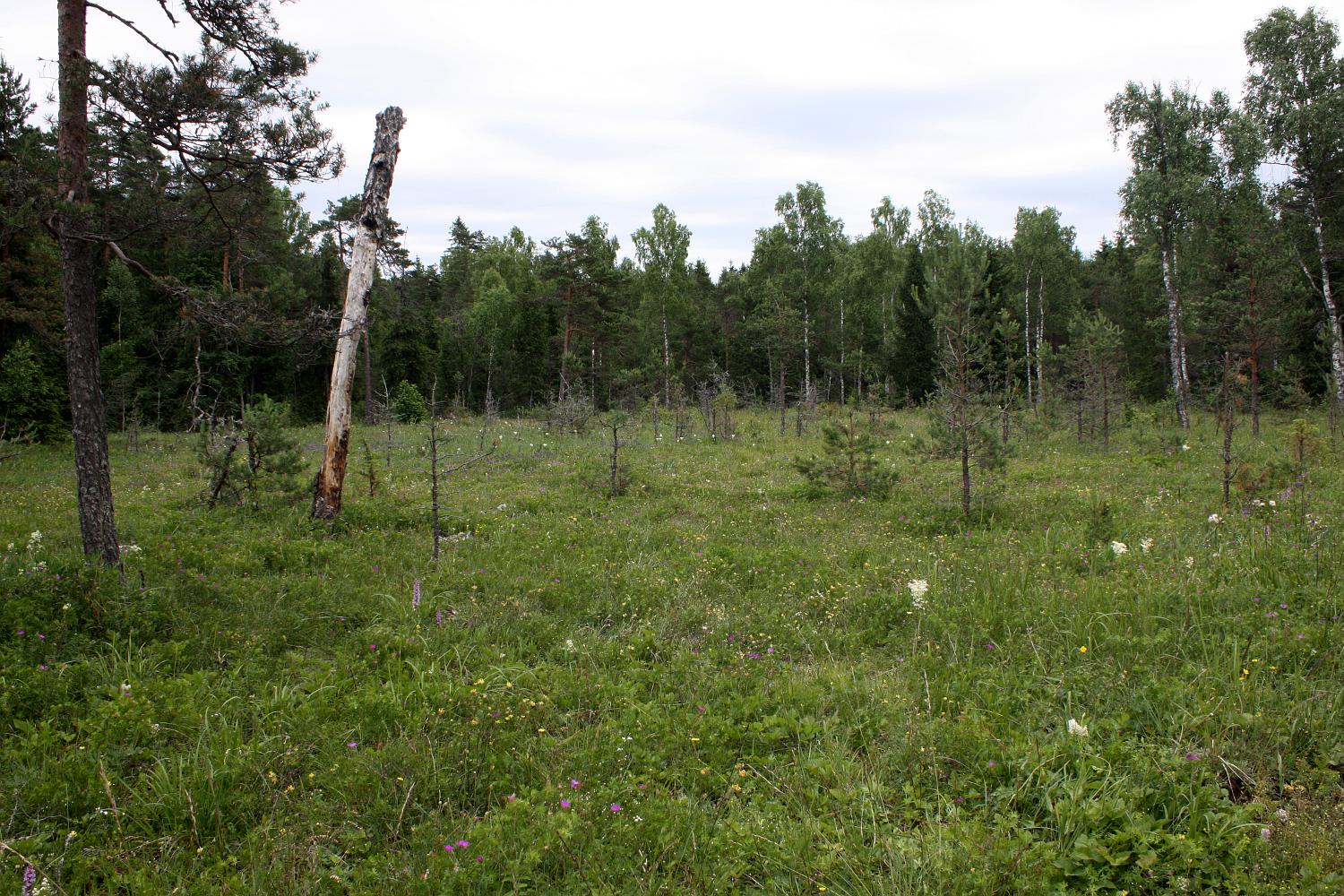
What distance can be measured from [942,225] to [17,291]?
4211 cm

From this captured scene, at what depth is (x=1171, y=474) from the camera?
11.6 metres

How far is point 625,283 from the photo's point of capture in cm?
3753

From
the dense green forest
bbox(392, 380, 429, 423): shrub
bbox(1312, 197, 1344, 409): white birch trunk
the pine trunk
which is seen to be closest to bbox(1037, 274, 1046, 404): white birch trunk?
the dense green forest

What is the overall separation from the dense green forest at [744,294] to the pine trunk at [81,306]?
0.63 feet

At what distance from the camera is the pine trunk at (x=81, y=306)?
5254mm

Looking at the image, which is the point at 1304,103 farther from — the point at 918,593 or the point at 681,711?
the point at 681,711

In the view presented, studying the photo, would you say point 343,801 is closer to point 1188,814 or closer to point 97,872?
point 97,872

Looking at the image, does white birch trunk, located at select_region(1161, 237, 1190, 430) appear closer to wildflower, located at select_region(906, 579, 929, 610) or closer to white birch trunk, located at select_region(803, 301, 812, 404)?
white birch trunk, located at select_region(803, 301, 812, 404)

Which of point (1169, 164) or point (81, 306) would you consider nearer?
point (81, 306)

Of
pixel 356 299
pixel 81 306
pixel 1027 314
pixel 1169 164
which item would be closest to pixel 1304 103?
pixel 1169 164

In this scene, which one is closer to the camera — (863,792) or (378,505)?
(863,792)

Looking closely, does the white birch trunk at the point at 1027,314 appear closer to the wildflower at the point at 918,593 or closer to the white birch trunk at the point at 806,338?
the white birch trunk at the point at 806,338

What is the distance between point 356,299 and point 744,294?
35.7 m

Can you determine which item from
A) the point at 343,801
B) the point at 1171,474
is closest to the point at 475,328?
the point at 1171,474
